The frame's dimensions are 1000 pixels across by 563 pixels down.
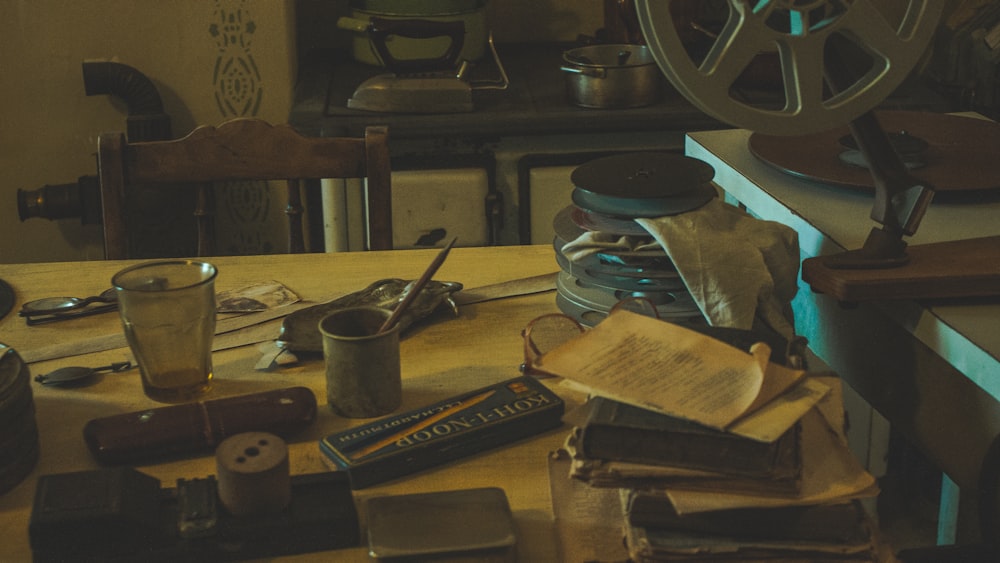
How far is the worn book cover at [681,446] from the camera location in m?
0.77

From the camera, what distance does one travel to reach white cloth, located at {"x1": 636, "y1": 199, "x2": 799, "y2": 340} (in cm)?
113

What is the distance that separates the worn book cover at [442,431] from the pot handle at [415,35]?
1.43m

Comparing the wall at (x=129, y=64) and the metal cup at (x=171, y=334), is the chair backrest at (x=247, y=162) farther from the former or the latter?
the wall at (x=129, y=64)

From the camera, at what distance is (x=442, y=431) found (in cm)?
95

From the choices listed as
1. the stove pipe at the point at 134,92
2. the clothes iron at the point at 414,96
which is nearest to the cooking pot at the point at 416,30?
the clothes iron at the point at 414,96

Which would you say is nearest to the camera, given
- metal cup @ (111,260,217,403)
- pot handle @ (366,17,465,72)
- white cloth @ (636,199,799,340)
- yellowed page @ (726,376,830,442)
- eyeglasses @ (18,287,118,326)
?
yellowed page @ (726,376,830,442)

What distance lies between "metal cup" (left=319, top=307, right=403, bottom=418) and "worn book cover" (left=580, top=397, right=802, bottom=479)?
267mm

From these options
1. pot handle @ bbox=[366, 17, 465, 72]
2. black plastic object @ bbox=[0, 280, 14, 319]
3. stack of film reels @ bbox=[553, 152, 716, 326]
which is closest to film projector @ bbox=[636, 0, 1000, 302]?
stack of film reels @ bbox=[553, 152, 716, 326]

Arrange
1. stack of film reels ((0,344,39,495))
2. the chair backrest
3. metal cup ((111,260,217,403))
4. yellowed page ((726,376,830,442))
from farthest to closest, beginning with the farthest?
the chair backrest → metal cup ((111,260,217,403)) → stack of film reels ((0,344,39,495)) → yellowed page ((726,376,830,442))

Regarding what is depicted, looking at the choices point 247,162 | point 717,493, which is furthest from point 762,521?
point 247,162

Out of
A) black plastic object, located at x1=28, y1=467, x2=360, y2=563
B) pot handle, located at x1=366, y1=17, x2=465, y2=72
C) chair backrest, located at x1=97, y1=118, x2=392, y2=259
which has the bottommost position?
black plastic object, located at x1=28, y1=467, x2=360, y2=563

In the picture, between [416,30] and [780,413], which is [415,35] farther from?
[780,413]

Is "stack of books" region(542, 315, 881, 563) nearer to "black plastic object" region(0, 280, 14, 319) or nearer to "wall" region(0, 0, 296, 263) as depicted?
"black plastic object" region(0, 280, 14, 319)

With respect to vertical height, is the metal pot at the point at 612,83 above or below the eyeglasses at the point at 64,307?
above
